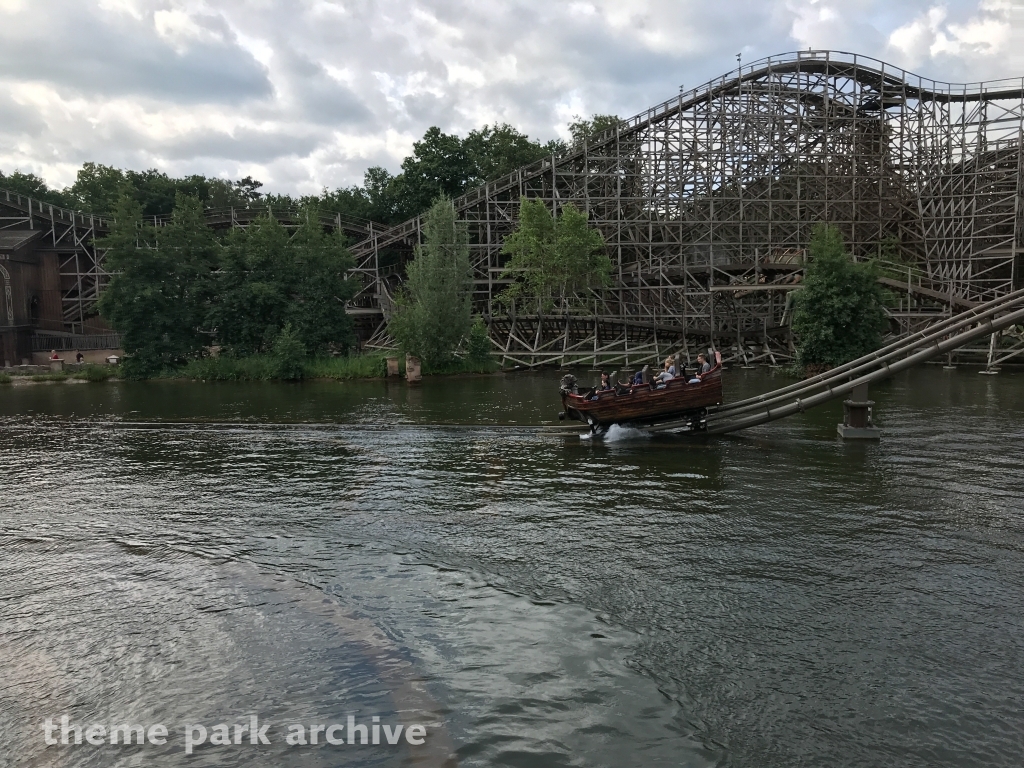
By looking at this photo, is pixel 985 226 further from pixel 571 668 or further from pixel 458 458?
pixel 571 668

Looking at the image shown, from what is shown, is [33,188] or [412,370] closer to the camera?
[412,370]

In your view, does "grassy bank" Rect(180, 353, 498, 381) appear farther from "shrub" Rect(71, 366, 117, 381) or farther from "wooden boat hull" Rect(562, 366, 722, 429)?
"wooden boat hull" Rect(562, 366, 722, 429)

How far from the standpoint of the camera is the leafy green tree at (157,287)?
3950cm

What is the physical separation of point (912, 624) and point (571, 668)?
393 centimetres

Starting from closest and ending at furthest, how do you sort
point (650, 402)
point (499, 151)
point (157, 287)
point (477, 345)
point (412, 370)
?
point (650, 402) → point (412, 370) → point (477, 345) → point (157, 287) → point (499, 151)

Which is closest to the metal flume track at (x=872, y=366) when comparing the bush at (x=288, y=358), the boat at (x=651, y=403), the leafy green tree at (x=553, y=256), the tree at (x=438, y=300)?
the boat at (x=651, y=403)

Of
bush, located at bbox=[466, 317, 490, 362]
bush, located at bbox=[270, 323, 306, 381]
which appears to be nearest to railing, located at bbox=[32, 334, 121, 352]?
bush, located at bbox=[270, 323, 306, 381]

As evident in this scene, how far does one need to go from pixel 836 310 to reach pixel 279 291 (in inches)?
1071

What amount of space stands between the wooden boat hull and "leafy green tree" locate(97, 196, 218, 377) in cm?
2806

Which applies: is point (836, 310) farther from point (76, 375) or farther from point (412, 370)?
point (76, 375)

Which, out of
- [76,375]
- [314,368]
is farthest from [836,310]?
[76,375]

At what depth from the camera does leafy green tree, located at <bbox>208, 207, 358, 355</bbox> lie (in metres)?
40.0

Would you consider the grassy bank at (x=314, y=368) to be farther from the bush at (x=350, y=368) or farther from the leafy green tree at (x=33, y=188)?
the leafy green tree at (x=33, y=188)

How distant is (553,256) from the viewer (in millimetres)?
40500
